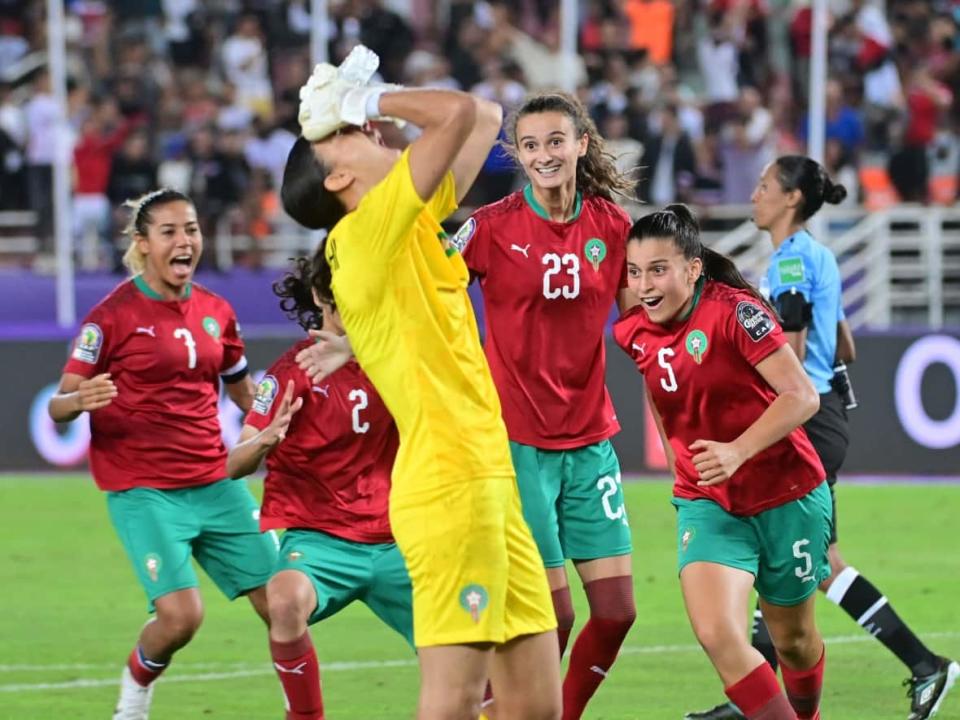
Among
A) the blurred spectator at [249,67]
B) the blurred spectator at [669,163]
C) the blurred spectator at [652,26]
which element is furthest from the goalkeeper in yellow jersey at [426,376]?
the blurred spectator at [652,26]

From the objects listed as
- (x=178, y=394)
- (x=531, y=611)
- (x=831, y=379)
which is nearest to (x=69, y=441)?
(x=178, y=394)

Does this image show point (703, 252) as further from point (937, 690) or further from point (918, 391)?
point (918, 391)

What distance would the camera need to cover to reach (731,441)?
648cm

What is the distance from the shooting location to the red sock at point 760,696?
6219mm

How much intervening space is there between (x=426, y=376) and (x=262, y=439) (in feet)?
6.55

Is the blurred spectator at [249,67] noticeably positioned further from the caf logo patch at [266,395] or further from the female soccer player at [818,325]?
the caf logo patch at [266,395]

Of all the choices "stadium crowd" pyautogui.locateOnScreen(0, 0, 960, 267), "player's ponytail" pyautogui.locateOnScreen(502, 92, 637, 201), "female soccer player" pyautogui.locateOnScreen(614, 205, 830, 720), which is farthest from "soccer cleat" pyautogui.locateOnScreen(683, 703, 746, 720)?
"stadium crowd" pyautogui.locateOnScreen(0, 0, 960, 267)

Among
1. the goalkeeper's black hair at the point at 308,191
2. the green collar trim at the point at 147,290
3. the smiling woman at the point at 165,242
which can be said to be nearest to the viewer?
the goalkeeper's black hair at the point at 308,191

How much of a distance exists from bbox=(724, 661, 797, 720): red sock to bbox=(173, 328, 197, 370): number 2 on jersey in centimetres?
321

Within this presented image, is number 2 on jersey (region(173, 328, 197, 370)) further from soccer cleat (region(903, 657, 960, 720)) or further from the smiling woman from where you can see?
soccer cleat (region(903, 657, 960, 720))

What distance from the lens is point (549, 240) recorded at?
24.0 feet

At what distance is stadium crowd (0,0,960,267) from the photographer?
1984 cm

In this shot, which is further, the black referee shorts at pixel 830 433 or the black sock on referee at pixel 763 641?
the black referee shorts at pixel 830 433

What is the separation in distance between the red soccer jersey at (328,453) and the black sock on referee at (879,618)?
7.87 feet
